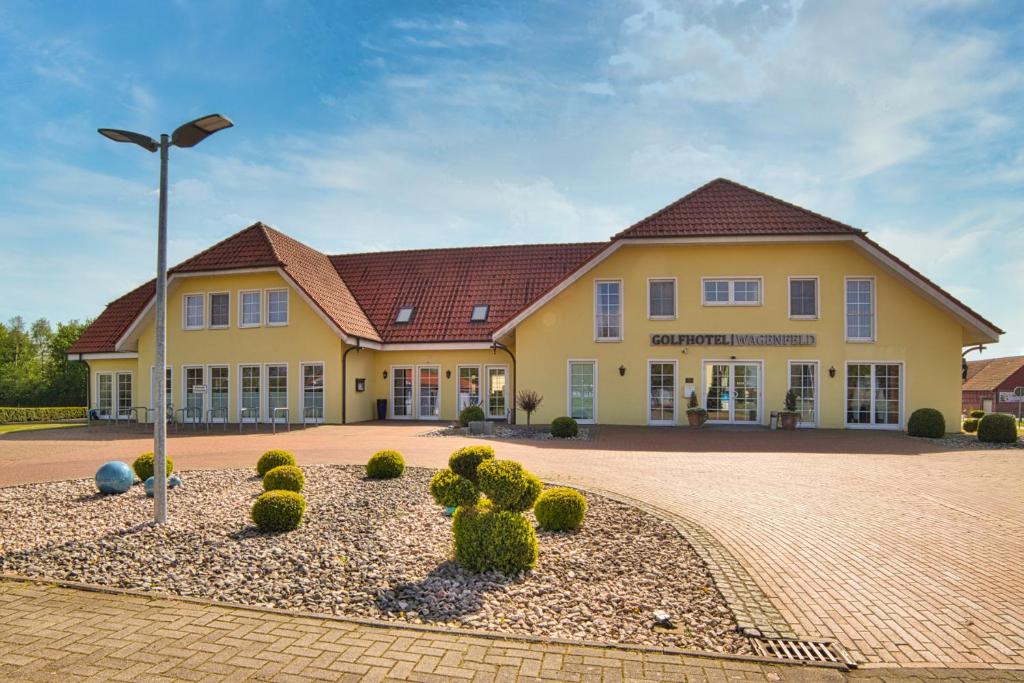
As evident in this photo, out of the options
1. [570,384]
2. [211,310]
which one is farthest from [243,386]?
[570,384]

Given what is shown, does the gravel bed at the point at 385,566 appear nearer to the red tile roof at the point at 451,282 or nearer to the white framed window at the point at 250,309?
the white framed window at the point at 250,309

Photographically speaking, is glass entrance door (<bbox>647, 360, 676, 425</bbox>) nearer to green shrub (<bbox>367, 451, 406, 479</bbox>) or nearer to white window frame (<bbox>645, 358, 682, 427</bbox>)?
white window frame (<bbox>645, 358, 682, 427</bbox>)

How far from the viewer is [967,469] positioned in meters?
12.3

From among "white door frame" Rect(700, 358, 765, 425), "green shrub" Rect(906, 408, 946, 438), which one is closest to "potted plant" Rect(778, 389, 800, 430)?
"white door frame" Rect(700, 358, 765, 425)

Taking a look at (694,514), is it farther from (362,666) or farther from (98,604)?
(98,604)

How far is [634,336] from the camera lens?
20812 mm

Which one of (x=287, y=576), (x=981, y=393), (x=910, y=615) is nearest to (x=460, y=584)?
(x=287, y=576)

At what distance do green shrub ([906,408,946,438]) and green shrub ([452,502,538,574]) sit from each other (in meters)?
17.2

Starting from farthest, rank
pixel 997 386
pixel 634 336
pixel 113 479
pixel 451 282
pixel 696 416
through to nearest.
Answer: pixel 997 386
pixel 451 282
pixel 634 336
pixel 696 416
pixel 113 479

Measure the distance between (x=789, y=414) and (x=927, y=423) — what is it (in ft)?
12.1

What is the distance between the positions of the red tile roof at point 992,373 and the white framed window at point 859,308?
4463cm

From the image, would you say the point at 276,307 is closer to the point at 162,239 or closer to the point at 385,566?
the point at 162,239

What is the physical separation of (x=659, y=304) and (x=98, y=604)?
60.0 feet

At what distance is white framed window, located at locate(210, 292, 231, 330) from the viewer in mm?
23297
